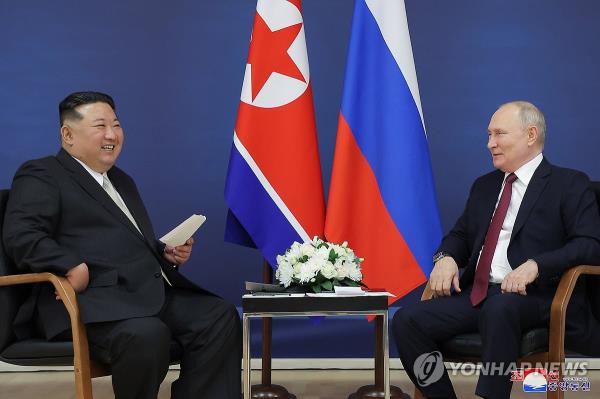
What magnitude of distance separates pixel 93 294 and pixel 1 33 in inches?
98.1

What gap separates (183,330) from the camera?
3031 millimetres

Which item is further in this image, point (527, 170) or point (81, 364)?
point (527, 170)

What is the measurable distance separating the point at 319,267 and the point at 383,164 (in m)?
0.92

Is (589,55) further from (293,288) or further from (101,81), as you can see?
(101,81)

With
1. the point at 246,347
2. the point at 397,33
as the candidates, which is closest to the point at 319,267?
the point at 246,347

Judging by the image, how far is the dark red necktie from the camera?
9.98ft

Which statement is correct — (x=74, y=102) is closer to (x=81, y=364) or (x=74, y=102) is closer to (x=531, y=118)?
(x=81, y=364)

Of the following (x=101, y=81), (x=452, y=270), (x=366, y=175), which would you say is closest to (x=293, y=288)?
(x=452, y=270)

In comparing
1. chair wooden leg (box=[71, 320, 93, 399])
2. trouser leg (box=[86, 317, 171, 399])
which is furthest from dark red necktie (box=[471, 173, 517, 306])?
chair wooden leg (box=[71, 320, 93, 399])

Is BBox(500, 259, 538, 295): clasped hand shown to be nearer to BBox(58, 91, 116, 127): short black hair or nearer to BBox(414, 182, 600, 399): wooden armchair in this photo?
BBox(414, 182, 600, 399): wooden armchair

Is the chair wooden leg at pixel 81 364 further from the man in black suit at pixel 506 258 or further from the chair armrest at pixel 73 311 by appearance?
the man in black suit at pixel 506 258

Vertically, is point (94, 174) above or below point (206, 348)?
above

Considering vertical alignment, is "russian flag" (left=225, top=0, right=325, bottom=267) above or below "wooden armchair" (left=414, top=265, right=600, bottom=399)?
above

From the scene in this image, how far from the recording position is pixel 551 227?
9.98 ft
